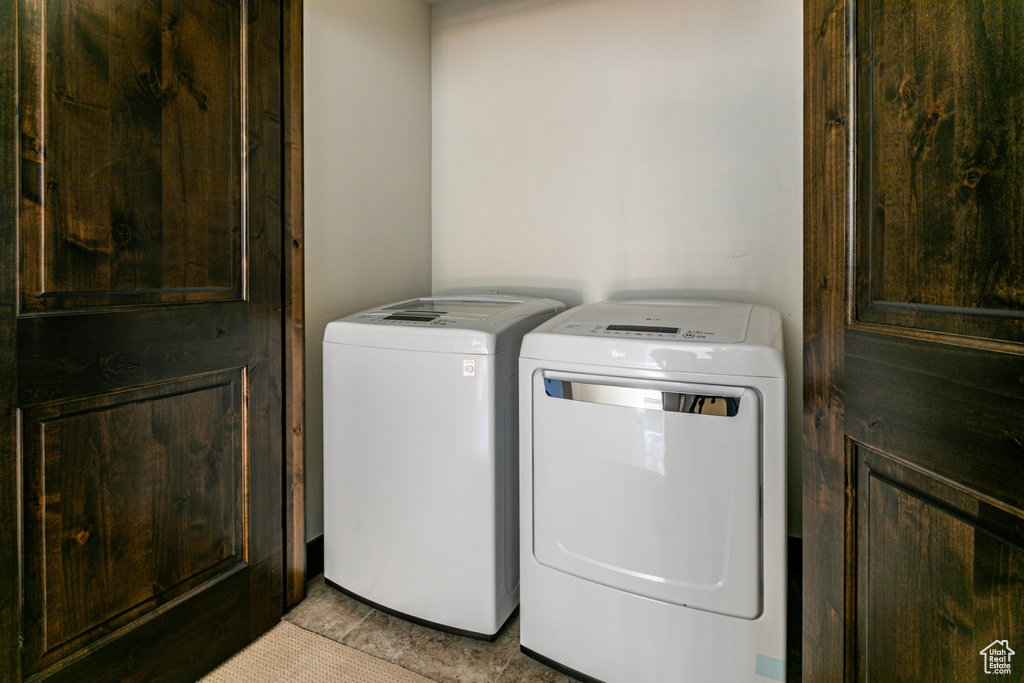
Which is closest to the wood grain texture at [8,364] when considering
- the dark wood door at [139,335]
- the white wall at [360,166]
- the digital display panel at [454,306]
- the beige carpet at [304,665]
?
the dark wood door at [139,335]

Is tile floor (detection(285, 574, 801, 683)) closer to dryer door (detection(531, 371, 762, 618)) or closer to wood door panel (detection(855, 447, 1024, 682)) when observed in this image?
dryer door (detection(531, 371, 762, 618))

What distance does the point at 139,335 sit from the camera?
4.03 ft

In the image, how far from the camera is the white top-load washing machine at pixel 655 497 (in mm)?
1162

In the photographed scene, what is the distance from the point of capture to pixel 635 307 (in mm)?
1644

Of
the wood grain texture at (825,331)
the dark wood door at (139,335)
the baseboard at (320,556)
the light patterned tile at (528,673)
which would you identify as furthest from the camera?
the baseboard at (320,556)

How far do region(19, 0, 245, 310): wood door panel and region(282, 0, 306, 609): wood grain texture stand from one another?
17cm

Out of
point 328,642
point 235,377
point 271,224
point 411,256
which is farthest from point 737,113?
point 328,642

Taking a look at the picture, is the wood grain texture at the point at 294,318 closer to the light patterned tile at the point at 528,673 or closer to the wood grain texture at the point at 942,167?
the light patterned tile at the point at 528,673

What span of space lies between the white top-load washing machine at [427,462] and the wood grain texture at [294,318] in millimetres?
92

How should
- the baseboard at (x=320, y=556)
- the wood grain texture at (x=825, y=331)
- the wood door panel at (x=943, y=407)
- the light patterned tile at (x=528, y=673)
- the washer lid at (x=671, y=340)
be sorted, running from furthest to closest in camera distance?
the baseboard at (x=320, y=556)
the light patterned tile at (x=528, y=673)
the washer lid at (x=671, y=340)
the wood grain texture at (x=825, y=331)
the wood door panel at (x=943, y=407)

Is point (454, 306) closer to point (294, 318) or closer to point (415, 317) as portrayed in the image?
point (415, 317)

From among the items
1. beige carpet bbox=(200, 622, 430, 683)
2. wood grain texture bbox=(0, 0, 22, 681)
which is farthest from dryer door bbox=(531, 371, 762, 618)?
wood grain texture bbox=(0, 0, 22, 681)

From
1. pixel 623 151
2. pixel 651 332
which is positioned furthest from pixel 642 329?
pixel 623 151

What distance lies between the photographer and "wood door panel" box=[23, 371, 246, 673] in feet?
3.53
